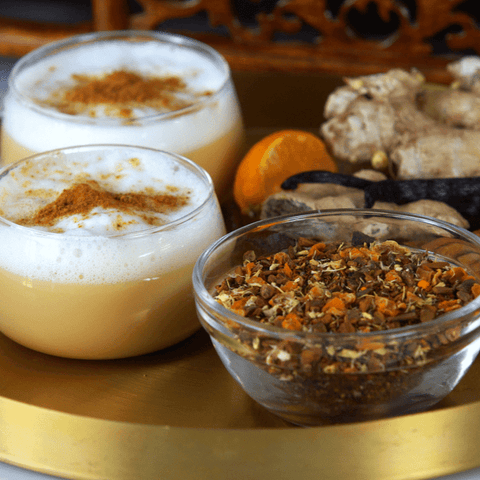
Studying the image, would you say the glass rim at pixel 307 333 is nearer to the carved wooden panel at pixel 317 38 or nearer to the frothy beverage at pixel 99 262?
the frothy beverage at pixel 99 262

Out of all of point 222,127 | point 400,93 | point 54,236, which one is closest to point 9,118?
point 222,127

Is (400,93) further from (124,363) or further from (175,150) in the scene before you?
(124,363)

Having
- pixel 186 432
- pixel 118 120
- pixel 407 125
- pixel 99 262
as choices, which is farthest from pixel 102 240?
pixel 407 125

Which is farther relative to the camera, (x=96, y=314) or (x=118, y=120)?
(x=118, y=120)

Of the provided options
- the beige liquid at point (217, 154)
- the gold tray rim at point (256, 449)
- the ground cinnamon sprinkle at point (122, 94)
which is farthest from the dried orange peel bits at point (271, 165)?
the gold tray rim at point (256, 449)

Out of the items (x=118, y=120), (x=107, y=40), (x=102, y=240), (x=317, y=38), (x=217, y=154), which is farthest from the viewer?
→ (x=317, y=38)

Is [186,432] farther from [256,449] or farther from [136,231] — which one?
[136,231]
